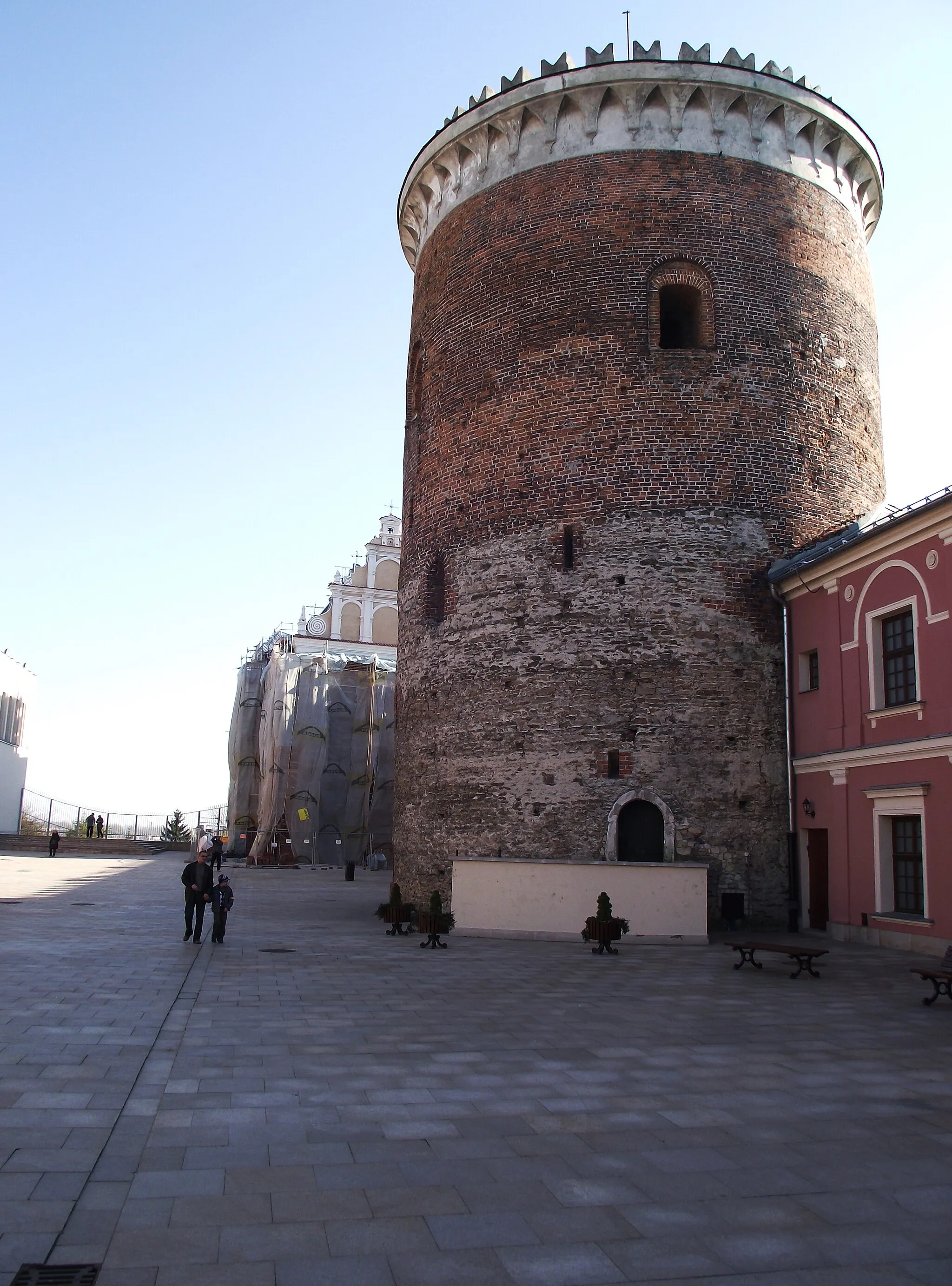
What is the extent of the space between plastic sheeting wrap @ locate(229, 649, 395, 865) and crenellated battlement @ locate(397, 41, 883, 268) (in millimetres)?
22943

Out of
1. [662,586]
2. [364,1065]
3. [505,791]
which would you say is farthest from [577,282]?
[364,1065]

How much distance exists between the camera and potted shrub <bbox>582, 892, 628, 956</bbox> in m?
13.1

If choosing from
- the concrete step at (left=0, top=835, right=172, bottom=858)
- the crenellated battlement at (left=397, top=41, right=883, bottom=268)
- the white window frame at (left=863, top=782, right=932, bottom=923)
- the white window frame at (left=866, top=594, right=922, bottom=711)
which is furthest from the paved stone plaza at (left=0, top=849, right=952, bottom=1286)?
the concrete step at (left=0, top=835, right=172, bottom=858)

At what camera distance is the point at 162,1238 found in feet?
12.4

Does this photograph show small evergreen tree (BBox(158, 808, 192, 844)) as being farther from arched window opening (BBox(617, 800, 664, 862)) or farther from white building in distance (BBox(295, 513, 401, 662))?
arched window opening (BBox(617, 800, 664, 862))

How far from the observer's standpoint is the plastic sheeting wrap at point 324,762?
3731 cm

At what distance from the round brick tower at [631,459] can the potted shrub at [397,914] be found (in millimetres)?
1245

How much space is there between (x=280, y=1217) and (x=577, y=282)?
1563cm

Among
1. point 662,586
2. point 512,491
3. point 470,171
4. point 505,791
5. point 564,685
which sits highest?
point 470,171

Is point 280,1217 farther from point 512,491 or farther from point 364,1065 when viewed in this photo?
point 512,491

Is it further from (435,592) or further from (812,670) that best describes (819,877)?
(435,592)

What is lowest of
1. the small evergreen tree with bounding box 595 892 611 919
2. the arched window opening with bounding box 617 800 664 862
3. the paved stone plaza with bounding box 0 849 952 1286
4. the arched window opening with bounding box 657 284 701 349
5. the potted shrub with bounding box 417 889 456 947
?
the paved stone plaza with bounding box 0 849 952 1286

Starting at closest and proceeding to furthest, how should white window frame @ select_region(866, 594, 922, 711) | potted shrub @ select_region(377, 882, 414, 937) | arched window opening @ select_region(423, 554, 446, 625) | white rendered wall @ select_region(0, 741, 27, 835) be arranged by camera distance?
1. white window frame @ select_region(866, 594, 922, 711)
2. potted shrub @ select_region(377, 882, 414, 937)
3. arched window opening @ select_region(423, 554, 446, 625)
4. white rendered wall @ select_region(0, 741, 27, 835)

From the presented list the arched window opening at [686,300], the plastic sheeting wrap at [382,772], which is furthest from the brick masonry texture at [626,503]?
the plastic sheeting wrap at [382,772]
